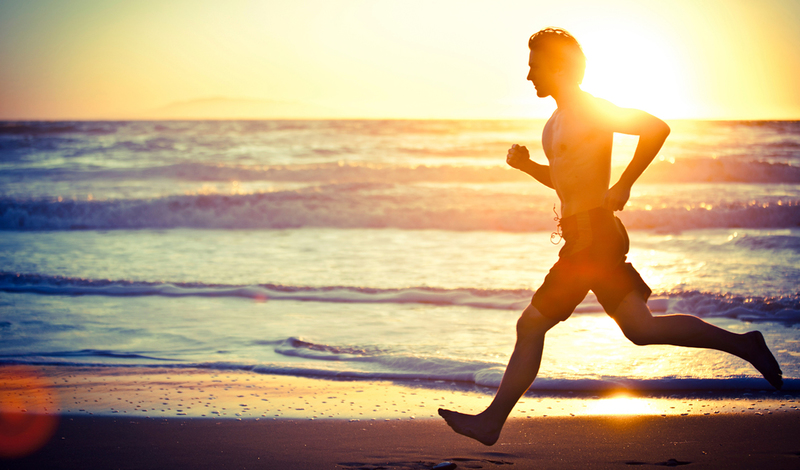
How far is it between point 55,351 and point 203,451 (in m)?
2.53

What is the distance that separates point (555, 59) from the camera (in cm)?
240

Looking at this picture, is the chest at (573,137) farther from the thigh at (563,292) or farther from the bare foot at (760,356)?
the bare foot at (760,356)

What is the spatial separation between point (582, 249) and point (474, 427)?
0.83m

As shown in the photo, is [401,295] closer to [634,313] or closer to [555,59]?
[634,313]

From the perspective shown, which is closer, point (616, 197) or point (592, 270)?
point (616, 197)

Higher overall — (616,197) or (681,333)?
(616,197)

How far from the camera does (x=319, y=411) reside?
11.7ft

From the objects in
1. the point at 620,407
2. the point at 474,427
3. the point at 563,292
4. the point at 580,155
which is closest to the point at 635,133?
the point at 580,155

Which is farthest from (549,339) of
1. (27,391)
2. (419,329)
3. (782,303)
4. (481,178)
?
(481,178)

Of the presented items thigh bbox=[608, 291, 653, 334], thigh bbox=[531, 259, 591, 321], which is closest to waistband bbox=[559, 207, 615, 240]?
thigh bbox=[531, 259, 591, 321]

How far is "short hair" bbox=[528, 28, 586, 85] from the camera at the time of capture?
2.38 meters

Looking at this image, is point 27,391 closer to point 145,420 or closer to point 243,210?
point 145,420

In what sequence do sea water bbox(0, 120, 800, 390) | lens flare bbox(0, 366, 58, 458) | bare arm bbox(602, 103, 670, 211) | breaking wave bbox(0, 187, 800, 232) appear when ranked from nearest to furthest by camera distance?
bare arm bbox(602, 103, 670, 211)
lens flare bbox(0, 366, 58, 458)
sea water bbox(0, 120, 800, 390)
breaking wave bbox(0, 187, 800, 232)

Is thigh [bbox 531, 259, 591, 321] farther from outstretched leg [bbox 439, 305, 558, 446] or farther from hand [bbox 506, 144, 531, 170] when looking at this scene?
hand [bbox 506, 144, 531, 170]
